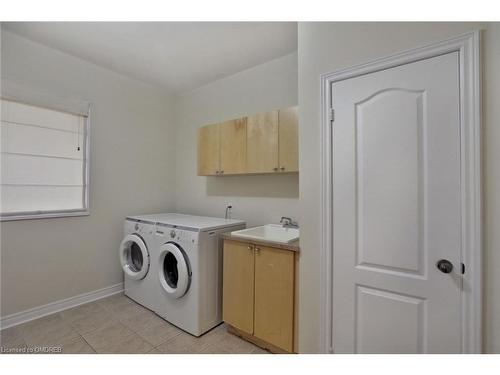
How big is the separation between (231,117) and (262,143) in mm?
817

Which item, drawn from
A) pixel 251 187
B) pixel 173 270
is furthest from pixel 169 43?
pixel 173 270

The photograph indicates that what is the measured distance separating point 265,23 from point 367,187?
61.5 inches

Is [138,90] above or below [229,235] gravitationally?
above

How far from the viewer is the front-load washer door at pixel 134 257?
2.39m

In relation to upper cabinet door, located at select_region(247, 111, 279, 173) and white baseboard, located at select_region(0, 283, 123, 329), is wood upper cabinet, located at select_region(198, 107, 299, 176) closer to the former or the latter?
upper cabinet door, located at select_region(247, 111, 279, 173)

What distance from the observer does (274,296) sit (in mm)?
1726

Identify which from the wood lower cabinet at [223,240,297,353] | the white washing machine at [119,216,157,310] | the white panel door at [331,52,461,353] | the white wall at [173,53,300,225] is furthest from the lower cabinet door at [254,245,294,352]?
the white washing machine at [119,216,157,310]

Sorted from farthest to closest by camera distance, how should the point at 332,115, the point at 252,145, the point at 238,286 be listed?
the point at 252,145
the point at 238,286
the point at 332,115

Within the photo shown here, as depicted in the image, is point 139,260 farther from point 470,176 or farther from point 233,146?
point 470,176

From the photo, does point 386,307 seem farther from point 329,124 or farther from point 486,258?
point 329,124

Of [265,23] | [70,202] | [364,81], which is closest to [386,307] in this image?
[364,81]

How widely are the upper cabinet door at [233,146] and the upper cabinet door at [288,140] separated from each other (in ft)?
→ 1.33

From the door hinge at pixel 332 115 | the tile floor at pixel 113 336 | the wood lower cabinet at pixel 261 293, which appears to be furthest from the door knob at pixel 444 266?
the tile floor at pixel 113 336

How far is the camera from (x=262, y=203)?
101 inches
